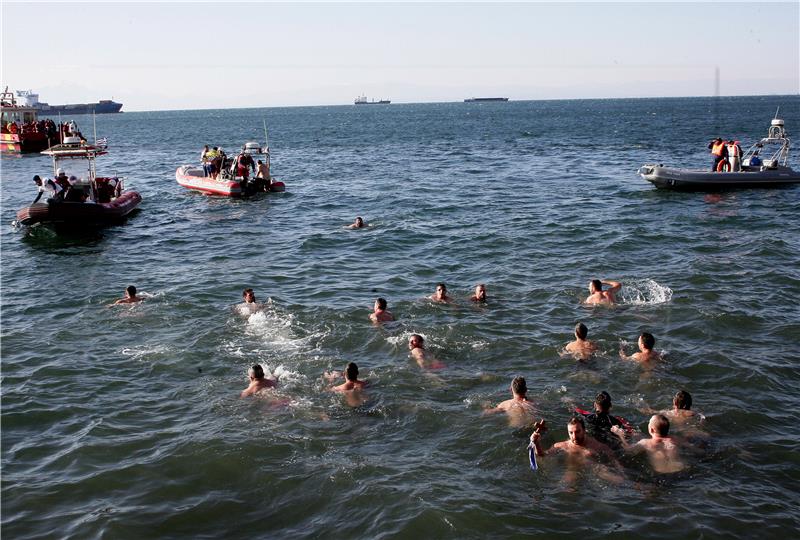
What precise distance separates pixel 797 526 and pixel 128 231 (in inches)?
896

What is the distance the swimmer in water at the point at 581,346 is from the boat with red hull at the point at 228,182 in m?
21.2

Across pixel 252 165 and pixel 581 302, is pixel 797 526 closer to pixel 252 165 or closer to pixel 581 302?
pixel 581 302

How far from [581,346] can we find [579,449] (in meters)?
3.62

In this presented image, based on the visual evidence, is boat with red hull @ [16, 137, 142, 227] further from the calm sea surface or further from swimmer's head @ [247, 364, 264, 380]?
swimmer's head @ [247, 364, 264, 380]

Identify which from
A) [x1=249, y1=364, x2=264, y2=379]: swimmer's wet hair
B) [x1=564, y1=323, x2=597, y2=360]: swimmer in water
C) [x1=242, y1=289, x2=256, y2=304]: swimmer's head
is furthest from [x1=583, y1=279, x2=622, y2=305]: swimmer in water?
[x1=249, y1=364, x2=264, y2=379]: swimmer's wet hair

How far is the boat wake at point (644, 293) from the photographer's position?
49.2 ft

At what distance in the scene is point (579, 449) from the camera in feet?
28.8

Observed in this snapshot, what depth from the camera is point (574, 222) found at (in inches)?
933

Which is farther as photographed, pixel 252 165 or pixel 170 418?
pixel 252 165

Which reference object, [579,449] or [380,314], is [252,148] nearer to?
[380,314]

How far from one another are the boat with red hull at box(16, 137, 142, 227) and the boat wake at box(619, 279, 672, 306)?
59.5 ft

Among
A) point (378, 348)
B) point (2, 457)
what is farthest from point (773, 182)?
point (2, 457)

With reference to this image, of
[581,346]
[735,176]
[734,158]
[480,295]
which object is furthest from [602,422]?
[734,158]

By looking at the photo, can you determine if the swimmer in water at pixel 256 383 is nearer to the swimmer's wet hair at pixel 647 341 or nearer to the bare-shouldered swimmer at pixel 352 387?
the bare-shouldered swimmer at pixel 352 387
